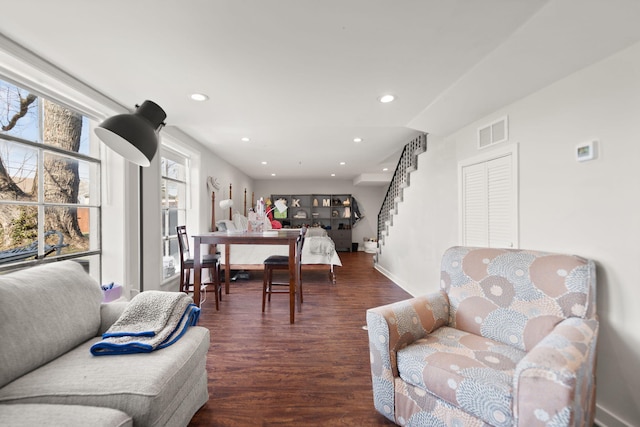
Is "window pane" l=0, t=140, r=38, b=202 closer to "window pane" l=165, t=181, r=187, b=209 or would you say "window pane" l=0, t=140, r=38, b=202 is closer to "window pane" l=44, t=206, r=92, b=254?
"window pane" l=44, t=206, r=92, b=254

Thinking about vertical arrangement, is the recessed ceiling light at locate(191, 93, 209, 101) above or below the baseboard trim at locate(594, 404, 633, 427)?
above

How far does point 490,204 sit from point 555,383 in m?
1.84

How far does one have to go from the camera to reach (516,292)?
59.4 inches

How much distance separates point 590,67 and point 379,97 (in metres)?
1.33

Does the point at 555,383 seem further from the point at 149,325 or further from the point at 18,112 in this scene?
the point at 18,112

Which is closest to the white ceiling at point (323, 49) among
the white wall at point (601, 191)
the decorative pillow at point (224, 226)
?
the white wall at point (601, 191)

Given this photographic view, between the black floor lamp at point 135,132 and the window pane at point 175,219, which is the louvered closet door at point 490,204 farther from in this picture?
the window pane at point 175,219

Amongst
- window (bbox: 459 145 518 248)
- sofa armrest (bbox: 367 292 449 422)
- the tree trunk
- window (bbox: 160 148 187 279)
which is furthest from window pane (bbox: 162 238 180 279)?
window (bbox: 459 145 518 248)

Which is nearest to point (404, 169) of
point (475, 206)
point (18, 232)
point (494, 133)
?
point (475, 206)

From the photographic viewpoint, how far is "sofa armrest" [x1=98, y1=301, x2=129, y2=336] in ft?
4.98

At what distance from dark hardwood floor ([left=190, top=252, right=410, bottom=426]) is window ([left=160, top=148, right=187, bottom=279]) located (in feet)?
2.63

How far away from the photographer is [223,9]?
130 centimetres

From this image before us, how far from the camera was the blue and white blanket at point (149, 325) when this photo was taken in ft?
4.07

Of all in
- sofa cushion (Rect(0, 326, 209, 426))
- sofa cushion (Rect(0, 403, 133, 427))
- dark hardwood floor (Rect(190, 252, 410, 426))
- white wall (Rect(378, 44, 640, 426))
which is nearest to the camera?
sofa cushion (Rect(0, 403, 133, 427))
